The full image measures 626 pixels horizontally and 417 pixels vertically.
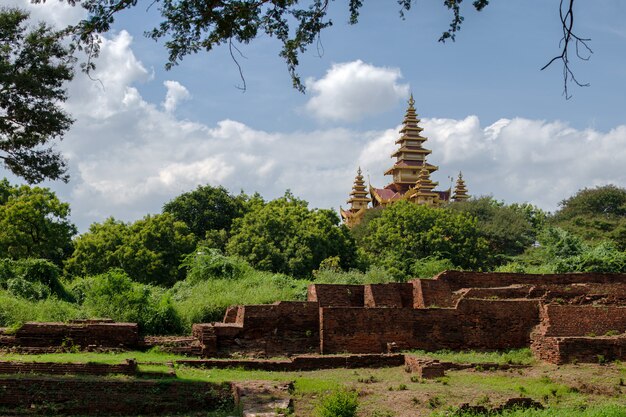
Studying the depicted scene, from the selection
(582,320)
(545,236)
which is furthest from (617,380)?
(545,236)

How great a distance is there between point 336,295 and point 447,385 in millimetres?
6642

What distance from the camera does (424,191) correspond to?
186 feet

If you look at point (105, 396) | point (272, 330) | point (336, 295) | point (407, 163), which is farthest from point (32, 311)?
point (407, 163)

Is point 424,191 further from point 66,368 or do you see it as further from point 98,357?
point 66,368

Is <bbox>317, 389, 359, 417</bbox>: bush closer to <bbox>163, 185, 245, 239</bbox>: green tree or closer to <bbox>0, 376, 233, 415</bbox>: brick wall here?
<bbox>0, 376, 233, 415</bbox>: brick wall

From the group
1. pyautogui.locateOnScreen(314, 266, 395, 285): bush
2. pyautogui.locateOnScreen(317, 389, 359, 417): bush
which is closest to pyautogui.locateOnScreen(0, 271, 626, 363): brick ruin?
pyautogui.locateOnScreen(314, 266, 395, 285): bush

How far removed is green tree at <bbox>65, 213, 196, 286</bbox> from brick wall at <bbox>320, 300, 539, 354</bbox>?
17.4 meters

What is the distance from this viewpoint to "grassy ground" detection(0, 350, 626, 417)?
1210cm

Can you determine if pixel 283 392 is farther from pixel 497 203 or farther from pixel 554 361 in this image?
pixel 497 203

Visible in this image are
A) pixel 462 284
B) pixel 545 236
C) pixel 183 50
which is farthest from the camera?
pixel 545 236

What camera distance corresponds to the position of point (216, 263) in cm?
2645

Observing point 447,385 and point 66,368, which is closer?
point 66,368

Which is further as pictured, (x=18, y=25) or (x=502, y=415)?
(x=18, y=25)

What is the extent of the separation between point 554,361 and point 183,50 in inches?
444
